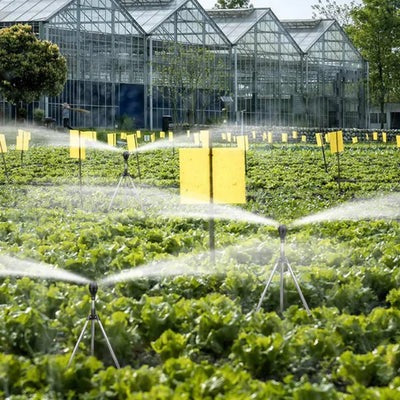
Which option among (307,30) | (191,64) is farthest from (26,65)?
(307,30)

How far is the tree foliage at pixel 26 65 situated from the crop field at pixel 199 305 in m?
29.6

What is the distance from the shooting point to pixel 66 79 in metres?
46.6

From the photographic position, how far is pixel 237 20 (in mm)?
61156

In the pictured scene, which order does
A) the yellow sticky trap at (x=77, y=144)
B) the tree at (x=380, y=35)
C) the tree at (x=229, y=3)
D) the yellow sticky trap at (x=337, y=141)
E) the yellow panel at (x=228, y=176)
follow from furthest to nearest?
the tree at (x=229, y=3) → the tree at (x=380, y=35) → the yellow sticky trap at (x=337, y=141) → the yellow sticky trap at (x=77, y=144) → the yellow panel at (x=228, y=176)

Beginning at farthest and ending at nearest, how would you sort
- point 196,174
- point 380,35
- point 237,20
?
1. point 380,35
2. point 237,20
3. point 196,174

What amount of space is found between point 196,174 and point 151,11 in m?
47.4

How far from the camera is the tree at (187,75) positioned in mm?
54125

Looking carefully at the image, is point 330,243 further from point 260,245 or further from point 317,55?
point 317,55

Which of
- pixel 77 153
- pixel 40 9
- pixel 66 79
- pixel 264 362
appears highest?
pixel 40 9

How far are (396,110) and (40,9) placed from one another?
Answer: 38.7 m

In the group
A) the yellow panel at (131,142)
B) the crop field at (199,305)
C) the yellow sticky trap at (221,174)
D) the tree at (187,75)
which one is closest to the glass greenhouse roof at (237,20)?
the tree at (187,75)

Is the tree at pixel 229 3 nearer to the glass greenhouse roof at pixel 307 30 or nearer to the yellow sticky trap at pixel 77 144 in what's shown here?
the glass greenhouse roof at pixel 307 30

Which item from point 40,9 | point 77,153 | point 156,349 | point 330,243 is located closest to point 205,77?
point 40,9

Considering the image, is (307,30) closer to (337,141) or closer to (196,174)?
(337,141)
